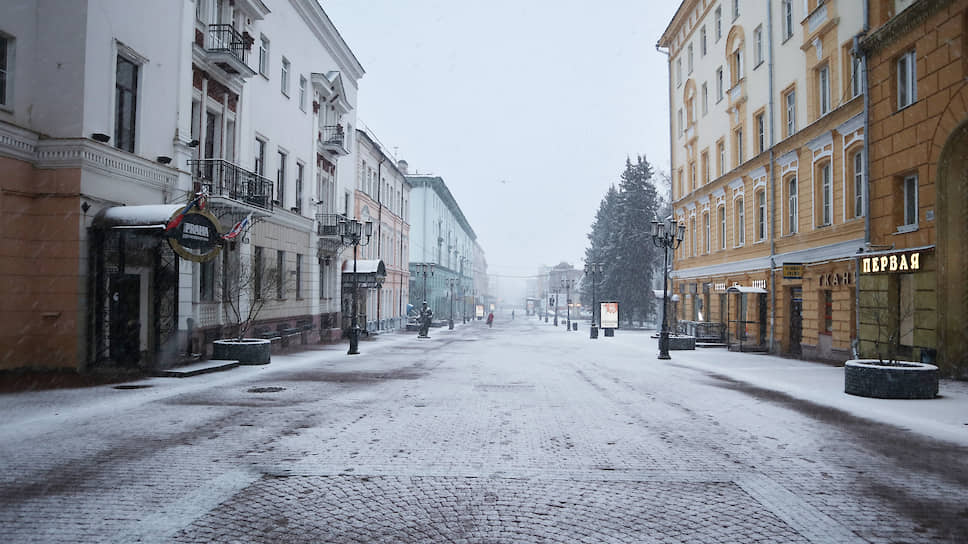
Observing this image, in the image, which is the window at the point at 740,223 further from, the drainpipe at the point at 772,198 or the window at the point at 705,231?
the window at the point at 705,231

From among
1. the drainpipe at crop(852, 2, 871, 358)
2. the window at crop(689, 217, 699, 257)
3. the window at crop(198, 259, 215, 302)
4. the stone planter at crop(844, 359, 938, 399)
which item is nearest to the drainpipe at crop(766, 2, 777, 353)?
the drainpipe at crop(852, 2, 871, 358)

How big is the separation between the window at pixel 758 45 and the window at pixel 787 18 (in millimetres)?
2365

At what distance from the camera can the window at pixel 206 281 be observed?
763 inches

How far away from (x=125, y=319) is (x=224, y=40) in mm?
9825

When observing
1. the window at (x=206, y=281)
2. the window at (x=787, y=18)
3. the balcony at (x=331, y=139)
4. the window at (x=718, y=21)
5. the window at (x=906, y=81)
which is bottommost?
the window at (x=206, y=281)

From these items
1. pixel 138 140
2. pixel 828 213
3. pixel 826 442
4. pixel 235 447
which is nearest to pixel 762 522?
pixel 826 442

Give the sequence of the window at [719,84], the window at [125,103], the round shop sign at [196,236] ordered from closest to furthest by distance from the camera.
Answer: the round shop sign at [196,236] → the window at [125,103] → the window at [719,84]

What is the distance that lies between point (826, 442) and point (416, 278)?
5867cm

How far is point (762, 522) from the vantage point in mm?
5051

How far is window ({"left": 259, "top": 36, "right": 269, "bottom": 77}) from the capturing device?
23.6 m

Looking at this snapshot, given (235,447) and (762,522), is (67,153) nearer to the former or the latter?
(235,447)

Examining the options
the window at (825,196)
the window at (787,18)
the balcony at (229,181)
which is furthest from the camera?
the window at (787,18)

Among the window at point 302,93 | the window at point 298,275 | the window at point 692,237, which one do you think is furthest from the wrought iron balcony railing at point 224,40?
the window at point 692,237

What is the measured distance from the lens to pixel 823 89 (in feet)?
71.2
